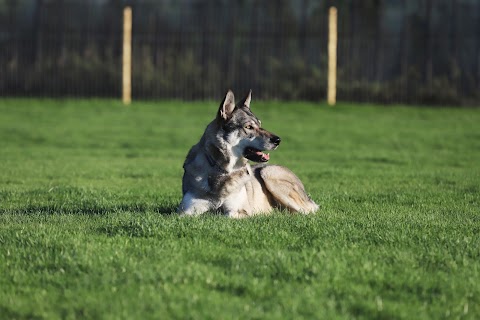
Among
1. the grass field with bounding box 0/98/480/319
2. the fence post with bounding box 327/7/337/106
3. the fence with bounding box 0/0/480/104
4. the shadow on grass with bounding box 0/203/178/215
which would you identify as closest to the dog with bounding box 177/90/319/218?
the grass field with bounding box 0/98/480/319

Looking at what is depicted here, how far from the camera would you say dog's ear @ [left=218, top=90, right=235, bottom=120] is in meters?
9.40

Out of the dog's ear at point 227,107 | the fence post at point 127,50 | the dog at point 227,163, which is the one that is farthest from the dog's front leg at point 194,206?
the fence post at point 127,50

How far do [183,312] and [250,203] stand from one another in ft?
13.5

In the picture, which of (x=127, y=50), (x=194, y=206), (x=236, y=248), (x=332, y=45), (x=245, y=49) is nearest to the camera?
(x=236, y=248)

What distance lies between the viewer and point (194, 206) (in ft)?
30.9

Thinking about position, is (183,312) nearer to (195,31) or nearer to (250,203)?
(250,203)

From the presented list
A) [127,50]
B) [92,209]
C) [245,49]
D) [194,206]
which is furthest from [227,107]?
[127,50]

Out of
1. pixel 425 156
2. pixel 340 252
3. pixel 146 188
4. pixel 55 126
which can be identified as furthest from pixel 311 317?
pixel 55 126

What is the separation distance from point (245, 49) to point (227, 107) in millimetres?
17431

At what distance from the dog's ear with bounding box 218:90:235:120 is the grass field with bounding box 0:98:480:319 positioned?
1.23 meters

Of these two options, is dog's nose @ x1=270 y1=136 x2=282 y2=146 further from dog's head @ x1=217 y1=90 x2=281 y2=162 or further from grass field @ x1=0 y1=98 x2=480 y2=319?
grass field @ x1=0 y1=98 x2=480 y2=319

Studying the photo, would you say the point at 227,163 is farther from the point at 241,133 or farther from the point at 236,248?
the point at 236,248

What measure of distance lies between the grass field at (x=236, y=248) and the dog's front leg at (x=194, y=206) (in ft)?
1.00

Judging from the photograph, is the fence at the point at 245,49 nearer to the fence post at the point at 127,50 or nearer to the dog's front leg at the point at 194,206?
the fence post at the point at 127,50
